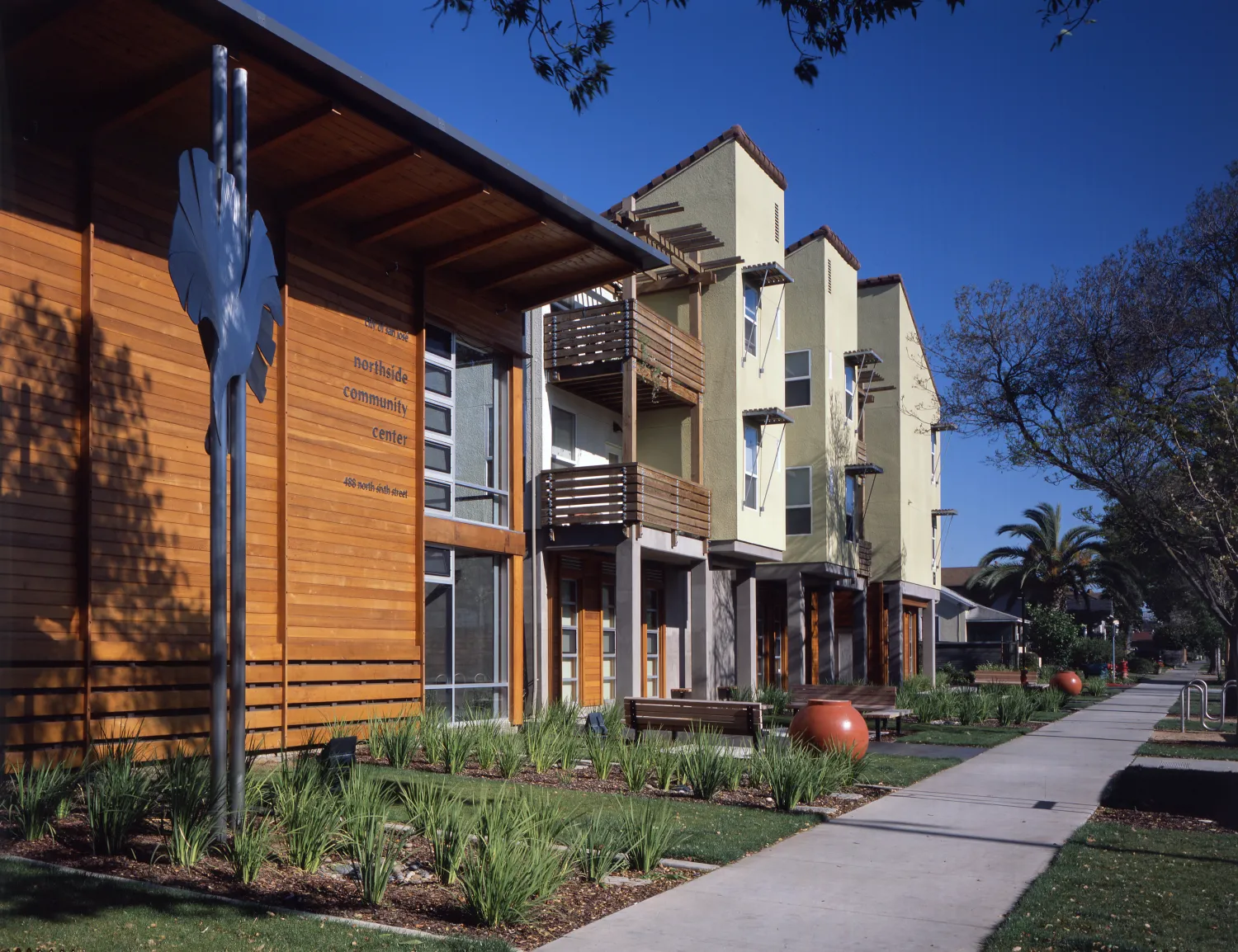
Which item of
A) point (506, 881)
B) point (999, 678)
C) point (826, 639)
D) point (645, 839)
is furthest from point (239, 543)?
point (999, 678)

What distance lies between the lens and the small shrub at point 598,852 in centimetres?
778

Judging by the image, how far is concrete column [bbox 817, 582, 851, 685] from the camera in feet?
109

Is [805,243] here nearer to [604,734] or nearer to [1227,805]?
[604,734]

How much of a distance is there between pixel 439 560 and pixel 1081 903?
10.8m

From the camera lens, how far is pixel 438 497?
16.5 meters

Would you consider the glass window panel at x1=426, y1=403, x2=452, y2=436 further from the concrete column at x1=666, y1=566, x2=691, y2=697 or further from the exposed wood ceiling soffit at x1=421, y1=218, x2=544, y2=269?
the concrete column at x1=666, y1=566, x2=691, y2=697

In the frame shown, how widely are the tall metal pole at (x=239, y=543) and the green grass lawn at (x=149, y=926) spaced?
146 centimetres

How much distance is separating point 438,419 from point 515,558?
259 centimetres

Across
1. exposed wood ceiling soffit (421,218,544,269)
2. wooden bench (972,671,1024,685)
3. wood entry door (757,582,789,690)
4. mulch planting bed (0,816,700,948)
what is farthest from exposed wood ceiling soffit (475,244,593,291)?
wooden bench (972,671,1024,685)

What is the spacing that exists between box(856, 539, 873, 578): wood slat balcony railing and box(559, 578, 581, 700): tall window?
42.3 ft

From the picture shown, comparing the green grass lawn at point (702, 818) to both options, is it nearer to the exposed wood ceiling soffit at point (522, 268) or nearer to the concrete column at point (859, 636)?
the exposed wood ceiling soffit at point (522, 268)

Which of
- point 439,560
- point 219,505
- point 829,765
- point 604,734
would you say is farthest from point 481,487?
point 219,505

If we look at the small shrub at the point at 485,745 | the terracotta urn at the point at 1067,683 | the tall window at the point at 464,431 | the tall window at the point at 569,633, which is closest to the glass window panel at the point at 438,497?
the tall window at the point at 464,431

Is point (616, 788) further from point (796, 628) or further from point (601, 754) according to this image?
point (796, 628)
